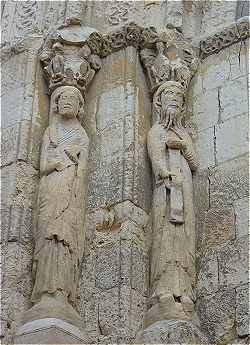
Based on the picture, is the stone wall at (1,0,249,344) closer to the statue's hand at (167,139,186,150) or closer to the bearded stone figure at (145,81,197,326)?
the bearded stone figure at (145,81,197,326)

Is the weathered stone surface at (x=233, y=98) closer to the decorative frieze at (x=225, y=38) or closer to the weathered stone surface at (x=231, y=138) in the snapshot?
the weathered stone surface at (x=231, y=138)

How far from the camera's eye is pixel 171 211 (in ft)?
19.6

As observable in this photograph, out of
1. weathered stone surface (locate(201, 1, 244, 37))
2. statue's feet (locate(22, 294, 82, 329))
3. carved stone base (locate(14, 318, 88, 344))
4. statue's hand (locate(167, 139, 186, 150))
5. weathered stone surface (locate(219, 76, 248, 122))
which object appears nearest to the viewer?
carved stone base (locate(14, 318, 88, 344))

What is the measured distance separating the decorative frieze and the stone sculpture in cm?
21

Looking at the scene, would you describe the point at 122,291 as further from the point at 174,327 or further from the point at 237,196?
the point at 237,196

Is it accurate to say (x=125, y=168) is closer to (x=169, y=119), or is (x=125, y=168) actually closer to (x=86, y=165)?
(x=86, y=165)

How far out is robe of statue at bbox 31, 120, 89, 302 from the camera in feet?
18.9

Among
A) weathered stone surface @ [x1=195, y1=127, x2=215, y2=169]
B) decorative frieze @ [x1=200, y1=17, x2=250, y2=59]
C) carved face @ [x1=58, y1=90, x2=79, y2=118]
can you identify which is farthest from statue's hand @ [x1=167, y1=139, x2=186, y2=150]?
decorative frieze @ [x1=200, y1=17, x2=250, y2=59]

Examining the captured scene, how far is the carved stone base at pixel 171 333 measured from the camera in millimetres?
5414

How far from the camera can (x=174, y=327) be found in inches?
215

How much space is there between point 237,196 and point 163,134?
693 mm

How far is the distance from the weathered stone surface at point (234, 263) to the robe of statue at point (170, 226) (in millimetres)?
197

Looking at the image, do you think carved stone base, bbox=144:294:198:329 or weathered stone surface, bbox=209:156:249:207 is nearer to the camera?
carved stone base, bbox=144:294:198:329

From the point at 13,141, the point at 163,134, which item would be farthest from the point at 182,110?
the point at 13,141
